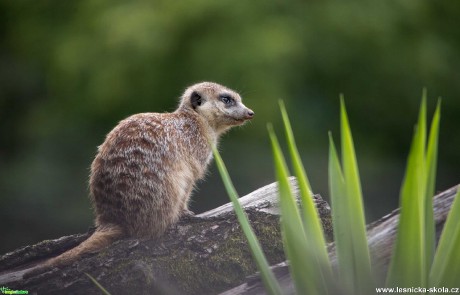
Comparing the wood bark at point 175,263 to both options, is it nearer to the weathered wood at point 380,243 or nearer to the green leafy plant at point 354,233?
the weathered wood at point 380,243

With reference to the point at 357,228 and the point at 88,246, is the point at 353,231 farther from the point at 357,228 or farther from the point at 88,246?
the point at 88,246

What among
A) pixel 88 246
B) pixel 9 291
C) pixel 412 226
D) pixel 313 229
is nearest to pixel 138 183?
pixel 88 246

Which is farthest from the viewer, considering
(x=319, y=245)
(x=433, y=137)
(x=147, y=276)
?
(x=147, y=276)

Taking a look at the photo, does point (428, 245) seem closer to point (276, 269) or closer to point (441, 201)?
point (441, 201)

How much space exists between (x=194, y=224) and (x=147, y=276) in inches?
17.2

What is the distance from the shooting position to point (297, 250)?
1902mm

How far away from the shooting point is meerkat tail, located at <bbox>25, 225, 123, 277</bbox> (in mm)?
2730

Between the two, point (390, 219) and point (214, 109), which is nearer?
point (390, 219)

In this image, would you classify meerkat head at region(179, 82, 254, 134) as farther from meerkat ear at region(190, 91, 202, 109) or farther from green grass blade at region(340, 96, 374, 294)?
green grass blade at region(340, 96, 374, 294)

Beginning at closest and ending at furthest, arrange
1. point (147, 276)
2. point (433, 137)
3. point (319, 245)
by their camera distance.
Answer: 1. point (433, 137)
2. point (319, 245)
3. point (147, 276)

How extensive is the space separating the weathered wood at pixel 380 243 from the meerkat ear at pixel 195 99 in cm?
148

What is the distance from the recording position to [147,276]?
2.66 m

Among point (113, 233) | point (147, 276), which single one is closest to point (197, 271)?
point (147, 276)

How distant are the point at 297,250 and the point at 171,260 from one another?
0.96 meters
